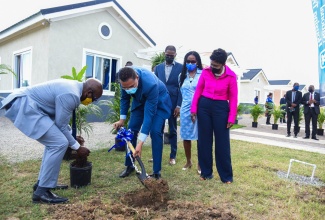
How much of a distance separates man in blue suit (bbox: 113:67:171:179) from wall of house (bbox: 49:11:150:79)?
6.02 metres

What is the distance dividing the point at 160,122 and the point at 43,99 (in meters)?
1.45

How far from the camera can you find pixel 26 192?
3027 millimetres

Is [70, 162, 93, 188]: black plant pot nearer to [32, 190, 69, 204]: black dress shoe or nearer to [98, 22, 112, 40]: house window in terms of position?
[32, 190, 69, 204]: black dress shoe

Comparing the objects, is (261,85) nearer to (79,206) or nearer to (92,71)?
(92,71)

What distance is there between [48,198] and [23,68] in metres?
9.17

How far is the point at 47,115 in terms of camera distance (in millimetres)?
2828

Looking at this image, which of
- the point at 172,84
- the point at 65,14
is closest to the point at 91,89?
the point at 172,84

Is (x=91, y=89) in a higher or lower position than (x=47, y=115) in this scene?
higher

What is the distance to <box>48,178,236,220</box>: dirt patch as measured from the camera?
97.7 inches

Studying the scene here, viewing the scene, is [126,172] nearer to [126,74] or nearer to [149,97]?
[149,97]

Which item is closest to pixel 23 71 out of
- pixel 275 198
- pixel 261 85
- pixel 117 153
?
pixel 117 153

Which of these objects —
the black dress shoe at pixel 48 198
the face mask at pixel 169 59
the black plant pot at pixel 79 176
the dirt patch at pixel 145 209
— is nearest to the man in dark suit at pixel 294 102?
the face mask at pixel 169 59

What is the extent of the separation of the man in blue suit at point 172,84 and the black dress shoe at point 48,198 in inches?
79.9

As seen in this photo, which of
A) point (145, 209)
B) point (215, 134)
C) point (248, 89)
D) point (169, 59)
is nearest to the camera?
point (145, 209)
